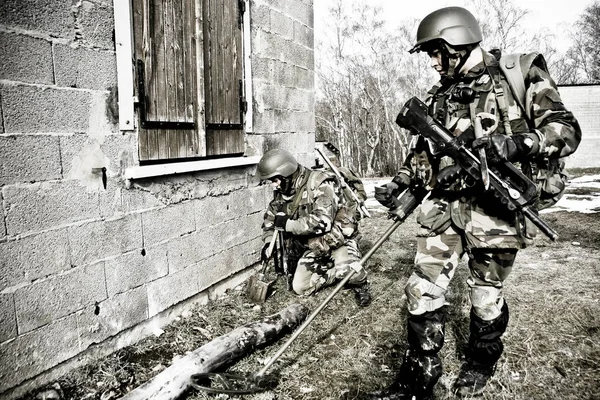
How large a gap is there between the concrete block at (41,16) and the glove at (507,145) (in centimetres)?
254

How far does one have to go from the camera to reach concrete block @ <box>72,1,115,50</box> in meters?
2.86

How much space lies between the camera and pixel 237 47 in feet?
14.8

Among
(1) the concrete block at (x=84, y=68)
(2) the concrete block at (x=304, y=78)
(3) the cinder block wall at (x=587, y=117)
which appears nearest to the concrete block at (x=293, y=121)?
(2) the concrete block at (x=304, y=78)

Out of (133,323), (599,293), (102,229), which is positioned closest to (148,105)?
(102,229)

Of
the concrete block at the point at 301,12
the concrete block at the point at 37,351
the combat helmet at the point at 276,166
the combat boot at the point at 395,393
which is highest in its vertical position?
the concrete block at the point at 301,12

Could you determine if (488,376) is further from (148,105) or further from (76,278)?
(148,105)

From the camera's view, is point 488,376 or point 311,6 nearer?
point 488,376

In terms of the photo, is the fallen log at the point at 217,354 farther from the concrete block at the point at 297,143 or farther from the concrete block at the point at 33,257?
the concrete block at the point at 297,143

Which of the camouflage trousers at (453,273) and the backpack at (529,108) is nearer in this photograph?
the backpack at (529,108)

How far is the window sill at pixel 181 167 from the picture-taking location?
3.28m

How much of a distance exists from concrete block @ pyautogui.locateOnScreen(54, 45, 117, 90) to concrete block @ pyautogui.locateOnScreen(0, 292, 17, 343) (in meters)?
1.30

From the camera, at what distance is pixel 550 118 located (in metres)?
2.30

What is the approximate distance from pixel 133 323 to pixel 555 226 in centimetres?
679

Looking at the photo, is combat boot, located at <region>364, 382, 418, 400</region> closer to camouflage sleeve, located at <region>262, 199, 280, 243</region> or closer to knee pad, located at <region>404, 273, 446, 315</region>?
knee pad, located at <region>404, 273, 446, 315</region>
